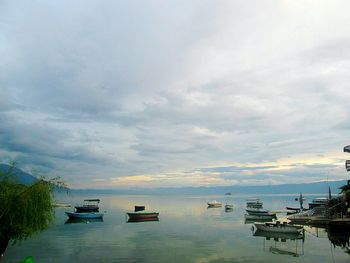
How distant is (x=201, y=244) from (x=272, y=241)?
9.97 metres

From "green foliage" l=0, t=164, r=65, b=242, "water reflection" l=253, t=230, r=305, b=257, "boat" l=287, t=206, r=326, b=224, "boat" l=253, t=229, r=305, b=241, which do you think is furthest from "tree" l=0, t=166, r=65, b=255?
"boat" l=287, t=206, r=326, b=224

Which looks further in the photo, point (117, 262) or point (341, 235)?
point (341, 235)

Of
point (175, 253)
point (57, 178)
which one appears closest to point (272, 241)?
point (175, 253)

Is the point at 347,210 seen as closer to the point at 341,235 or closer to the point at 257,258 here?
the point at 341,235

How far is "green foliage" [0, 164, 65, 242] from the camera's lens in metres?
22.6

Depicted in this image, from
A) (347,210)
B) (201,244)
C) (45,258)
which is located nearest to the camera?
(45,258)

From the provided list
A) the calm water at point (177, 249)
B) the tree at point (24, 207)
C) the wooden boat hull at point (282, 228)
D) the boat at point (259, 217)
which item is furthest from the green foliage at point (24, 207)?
the boat at point (259, 217)

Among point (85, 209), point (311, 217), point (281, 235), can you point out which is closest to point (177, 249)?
point (281, 235)

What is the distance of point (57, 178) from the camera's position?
23859 millimetres

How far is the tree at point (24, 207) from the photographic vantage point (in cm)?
2261

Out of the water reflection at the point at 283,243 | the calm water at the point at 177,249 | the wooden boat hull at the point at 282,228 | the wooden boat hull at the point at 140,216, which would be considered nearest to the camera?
the calm water at the point at 177,249

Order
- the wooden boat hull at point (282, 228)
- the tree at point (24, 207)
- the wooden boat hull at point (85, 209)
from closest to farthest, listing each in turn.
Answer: the tree at point (24, 207) < the wooden boat hull at point (282, 228) < the wooden boat hull at point (85, 209)

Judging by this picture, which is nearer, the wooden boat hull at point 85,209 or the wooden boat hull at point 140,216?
the wooden boat hull at point 140,216

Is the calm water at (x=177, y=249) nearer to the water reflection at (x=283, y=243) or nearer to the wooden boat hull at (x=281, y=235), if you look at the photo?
the water reflection at (x=283, y=243)
